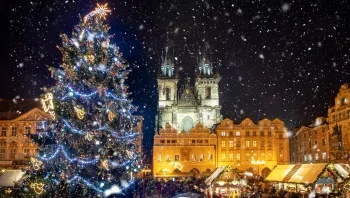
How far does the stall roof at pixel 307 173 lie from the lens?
26.0 m

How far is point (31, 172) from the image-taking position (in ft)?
57.1

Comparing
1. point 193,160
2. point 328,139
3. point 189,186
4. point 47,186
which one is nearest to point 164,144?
point 193,160

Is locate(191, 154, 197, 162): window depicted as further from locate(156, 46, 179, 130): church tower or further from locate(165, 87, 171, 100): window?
locate(165, 87, 171, 100): window

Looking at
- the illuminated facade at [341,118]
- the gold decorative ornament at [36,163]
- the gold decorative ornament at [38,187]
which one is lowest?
the gold decorative ornament at [38,187]

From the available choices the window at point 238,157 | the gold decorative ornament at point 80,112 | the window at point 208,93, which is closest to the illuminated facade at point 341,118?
the window at point 238,157

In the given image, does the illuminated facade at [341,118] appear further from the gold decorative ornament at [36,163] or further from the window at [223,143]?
the gold decorative ornament at [36,163]

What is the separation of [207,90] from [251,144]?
15.9 m

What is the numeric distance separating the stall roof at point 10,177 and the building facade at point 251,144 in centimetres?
4543

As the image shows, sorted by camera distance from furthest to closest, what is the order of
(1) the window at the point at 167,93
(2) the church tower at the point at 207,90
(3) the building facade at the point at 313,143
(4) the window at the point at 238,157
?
(1) the window at the point at 167,93 < (2) the church tower at the point at 207,90 < (4) the window at the point at 238,157 < (3) the building facade at the point at 313,143

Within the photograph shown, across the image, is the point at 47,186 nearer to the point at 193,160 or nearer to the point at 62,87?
the point at 62,87

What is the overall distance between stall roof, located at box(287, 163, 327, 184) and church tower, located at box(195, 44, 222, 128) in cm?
4754

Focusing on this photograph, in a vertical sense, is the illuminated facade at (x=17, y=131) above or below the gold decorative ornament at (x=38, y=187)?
above

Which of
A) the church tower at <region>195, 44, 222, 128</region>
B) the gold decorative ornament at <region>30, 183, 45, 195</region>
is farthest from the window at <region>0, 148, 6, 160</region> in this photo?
the gold decorative ornament at <region>30, 183, 45, 195</region>

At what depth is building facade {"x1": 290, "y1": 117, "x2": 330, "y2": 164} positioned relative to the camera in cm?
6244
